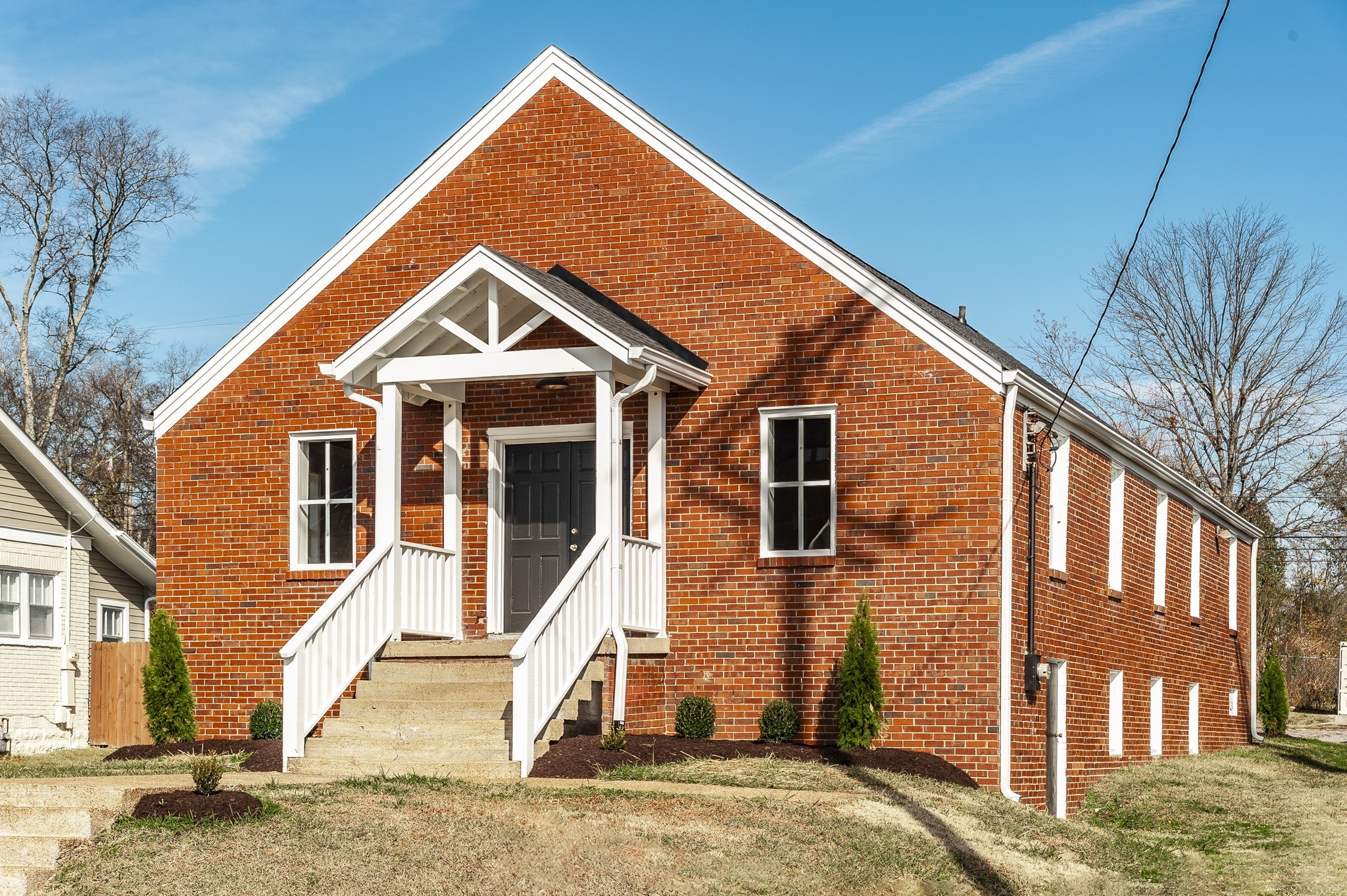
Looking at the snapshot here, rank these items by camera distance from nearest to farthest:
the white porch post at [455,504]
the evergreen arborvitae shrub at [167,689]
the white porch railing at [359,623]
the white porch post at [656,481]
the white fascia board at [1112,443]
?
1. the white porch railing at [359,623]
2. the white fascia board at [1112,443]
3. the white porch post at [656,481]
4. the white porch post at [455,504]
5. the evergreen arborvitae shrub at [167,689]

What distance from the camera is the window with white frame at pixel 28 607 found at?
21172mm

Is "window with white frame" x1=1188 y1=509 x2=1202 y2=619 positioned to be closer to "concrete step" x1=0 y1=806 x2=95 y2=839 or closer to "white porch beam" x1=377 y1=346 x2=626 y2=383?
"white porch beam" x1=377 y1=346 x2=626 y2=383

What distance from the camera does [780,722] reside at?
47.2ft

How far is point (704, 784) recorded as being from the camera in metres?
11.6

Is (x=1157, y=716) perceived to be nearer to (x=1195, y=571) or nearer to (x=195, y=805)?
(x=1195, y=571)

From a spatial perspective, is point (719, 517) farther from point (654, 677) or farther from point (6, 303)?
point (6, 303)

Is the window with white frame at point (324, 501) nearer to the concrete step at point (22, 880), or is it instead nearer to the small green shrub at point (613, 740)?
the small green shrub at point (613, 740)

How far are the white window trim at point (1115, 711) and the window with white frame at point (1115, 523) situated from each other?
3.61 feet

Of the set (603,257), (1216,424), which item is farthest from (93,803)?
(1216,424)

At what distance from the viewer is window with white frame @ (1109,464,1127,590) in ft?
59.1

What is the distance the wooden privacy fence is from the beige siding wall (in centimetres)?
204

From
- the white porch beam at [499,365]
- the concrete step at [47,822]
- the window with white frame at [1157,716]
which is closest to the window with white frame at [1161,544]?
the window with white frame at [1157,716]

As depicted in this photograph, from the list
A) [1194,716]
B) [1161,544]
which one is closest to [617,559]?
[1161,544]

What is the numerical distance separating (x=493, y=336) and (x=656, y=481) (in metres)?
2.44
